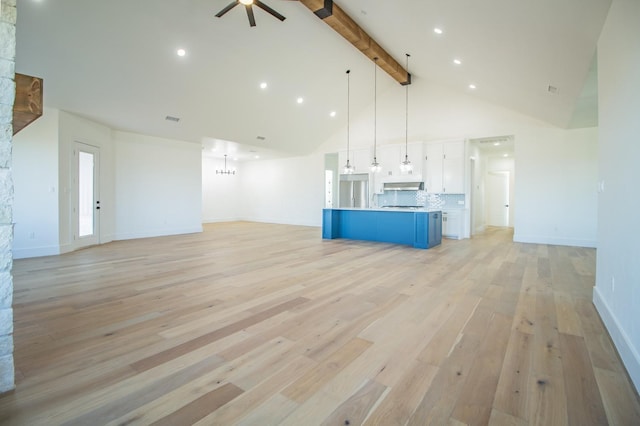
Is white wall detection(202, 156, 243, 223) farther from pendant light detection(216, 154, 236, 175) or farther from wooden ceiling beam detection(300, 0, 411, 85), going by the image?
wooden ceiling beam detection(300, 0, 411, 85)

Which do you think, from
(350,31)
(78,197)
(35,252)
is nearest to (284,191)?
(78,197)

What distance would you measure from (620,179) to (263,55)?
6.13 m

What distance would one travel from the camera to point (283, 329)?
2578mm

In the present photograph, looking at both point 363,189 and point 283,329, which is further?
point 363,189

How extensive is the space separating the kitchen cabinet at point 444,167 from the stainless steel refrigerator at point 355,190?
206 cm

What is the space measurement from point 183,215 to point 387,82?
7410 millimetres

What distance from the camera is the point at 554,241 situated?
24.1ft

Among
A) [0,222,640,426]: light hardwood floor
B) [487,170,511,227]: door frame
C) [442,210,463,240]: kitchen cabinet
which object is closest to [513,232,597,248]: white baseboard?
[442,210,463,240]: kitchen cabinet

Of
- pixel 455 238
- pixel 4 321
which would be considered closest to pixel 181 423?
pixel 4 321

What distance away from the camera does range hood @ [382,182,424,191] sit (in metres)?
8.77

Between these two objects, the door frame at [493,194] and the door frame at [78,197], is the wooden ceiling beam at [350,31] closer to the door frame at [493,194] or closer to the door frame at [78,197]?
the door frame at [78,197]

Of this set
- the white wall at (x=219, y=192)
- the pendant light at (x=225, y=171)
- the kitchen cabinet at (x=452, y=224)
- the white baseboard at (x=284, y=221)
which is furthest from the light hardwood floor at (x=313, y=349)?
the pendant light at (x=225, y=171)

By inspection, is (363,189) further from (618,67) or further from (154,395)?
(154,395)

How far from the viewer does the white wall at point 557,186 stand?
6980 millimetres
